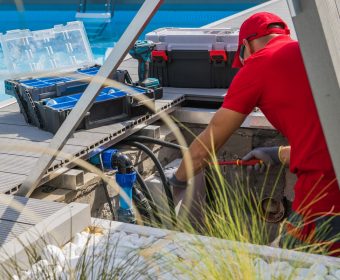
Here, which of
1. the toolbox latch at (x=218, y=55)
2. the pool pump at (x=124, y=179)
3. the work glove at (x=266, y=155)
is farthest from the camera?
the toolbox latch at (x=218, y=55)

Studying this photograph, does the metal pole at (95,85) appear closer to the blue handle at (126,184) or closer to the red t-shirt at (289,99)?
the red t-shirt at (289,99)

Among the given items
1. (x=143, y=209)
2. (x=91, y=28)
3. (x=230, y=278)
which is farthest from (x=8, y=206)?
(x=91, y=28)

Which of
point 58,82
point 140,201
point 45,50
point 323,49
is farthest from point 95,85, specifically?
point 45,50

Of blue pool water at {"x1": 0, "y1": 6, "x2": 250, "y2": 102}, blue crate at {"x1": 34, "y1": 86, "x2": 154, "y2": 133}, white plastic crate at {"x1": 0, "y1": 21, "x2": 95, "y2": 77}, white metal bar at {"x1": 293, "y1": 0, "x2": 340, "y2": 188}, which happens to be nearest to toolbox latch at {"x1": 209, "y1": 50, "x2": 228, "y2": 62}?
blue crate at {"x1": 34, "y1": 86, "x2": 154, "y2": 133}

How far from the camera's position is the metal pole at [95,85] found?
2823 mm

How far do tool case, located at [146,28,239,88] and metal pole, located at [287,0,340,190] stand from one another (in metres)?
3.51

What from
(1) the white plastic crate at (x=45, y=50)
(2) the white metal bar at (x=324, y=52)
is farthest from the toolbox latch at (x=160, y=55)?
(2) the white metal bar at (x=324, y=52)

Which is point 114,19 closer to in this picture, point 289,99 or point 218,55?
point 218,55

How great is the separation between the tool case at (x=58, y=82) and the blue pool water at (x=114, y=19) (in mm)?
11517

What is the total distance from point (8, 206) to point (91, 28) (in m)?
17.2

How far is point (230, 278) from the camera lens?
199 centimetres

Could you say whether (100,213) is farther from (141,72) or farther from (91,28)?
(91,28)

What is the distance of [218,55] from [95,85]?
271cm

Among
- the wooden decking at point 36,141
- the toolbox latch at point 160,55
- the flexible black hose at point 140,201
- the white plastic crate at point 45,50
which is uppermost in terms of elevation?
the white plastic crate at point 45,50
